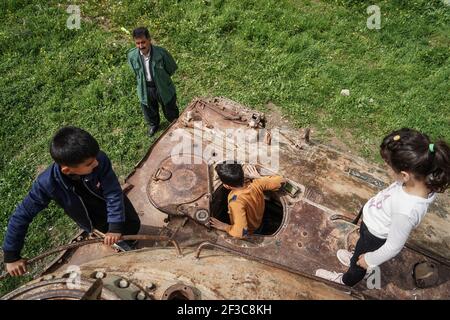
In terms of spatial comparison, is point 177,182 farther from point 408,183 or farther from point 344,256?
point 408,183

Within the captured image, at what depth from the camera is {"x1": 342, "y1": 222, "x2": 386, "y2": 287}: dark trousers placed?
304 centimetres

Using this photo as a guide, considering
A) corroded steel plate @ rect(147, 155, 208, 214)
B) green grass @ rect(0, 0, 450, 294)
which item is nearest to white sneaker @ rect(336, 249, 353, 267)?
corroded steel plate @ rect(147, 155, 208, 214)

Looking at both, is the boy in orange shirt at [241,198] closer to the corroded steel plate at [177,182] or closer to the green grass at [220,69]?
the corroded steel plate at [177,182]

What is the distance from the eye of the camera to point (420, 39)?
7094 mm

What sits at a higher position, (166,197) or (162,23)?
(162,23)

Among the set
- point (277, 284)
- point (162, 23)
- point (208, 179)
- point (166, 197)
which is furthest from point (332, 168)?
point (162, 23)

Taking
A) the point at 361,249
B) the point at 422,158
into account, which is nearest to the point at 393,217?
the point at 422,158

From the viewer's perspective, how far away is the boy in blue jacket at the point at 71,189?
295 centimetres

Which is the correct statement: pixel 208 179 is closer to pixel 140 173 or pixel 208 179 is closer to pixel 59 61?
pixel 140 173

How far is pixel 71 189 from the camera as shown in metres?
3.28

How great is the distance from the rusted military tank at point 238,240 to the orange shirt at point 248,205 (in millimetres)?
122

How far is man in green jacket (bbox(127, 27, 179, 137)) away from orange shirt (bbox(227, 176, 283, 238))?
2242mm

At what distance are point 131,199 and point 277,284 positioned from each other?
6.81 ft
